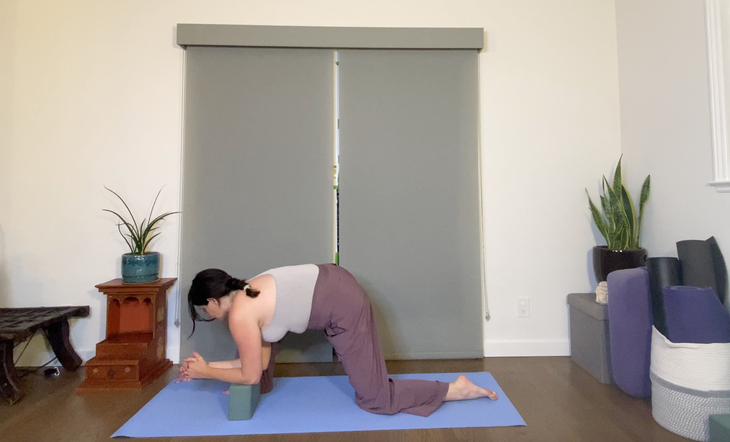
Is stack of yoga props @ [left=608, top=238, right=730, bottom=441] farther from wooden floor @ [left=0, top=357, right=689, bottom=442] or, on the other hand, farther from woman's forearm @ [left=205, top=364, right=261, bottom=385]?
woman's forearm @ [left=205, top=364, right=261, bottom=385]

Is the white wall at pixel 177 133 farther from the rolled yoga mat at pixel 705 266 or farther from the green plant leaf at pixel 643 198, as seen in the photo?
the rolled yoga mat at pixel 705 266

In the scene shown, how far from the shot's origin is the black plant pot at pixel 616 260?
2.34 m

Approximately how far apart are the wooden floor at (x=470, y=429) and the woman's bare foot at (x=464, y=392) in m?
0.15

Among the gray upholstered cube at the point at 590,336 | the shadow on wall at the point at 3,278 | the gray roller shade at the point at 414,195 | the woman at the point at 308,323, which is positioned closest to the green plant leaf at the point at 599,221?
the gray upholstered cube at the point at 590,336

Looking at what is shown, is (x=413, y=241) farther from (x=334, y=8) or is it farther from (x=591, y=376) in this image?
A: (x=334, y=8)

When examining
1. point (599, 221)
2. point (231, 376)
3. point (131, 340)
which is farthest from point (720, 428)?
point (131, 340)

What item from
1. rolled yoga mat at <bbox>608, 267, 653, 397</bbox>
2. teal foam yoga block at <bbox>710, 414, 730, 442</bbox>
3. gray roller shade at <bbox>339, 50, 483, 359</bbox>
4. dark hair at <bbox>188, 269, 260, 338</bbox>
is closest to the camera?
teal foam yoga block at <bbox>710, 414, 730, 442</bbox>

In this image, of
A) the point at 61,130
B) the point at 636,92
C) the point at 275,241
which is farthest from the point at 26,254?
the point at 636,92

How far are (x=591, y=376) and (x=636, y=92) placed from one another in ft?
5.86

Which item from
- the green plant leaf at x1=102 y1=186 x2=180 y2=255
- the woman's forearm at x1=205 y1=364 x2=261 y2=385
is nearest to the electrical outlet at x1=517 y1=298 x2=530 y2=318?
the woman's forearm at x1=205 y1=364 x2=261 y2=385

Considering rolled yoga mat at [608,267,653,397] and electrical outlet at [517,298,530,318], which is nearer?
rolled yoga mat at [608,267,653,397]

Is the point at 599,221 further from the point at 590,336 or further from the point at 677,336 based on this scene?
the point at 677,336

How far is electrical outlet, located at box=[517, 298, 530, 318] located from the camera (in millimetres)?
2717

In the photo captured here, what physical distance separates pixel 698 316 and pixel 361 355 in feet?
4.67
